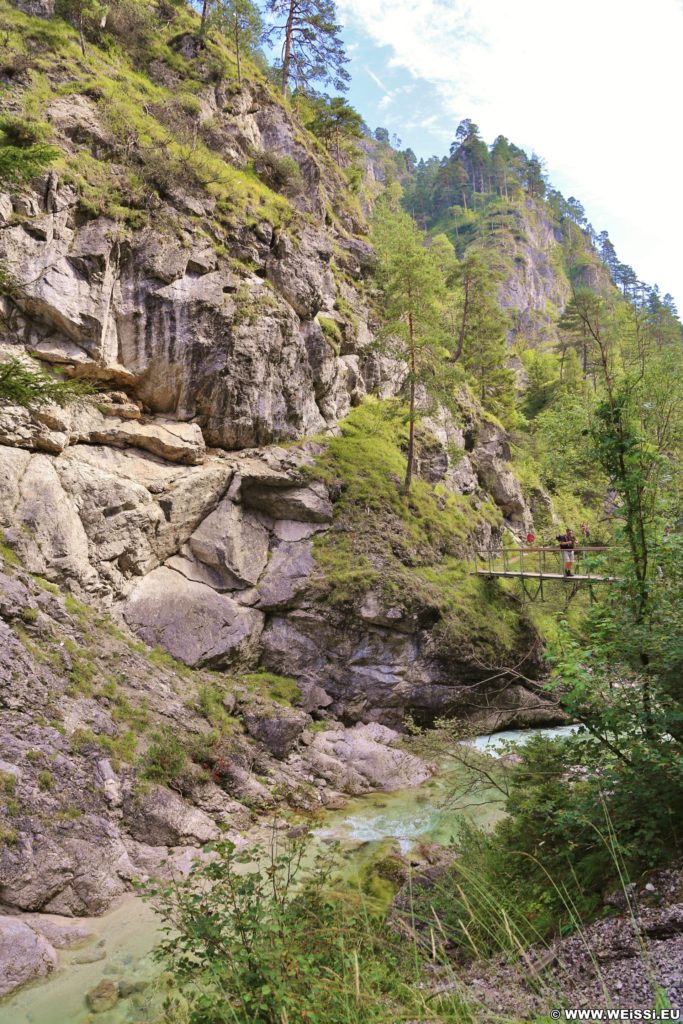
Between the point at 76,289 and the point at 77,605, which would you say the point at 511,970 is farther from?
the point at 76,289

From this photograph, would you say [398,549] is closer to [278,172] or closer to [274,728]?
[274,728]

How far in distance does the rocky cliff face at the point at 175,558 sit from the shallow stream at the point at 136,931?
668mm

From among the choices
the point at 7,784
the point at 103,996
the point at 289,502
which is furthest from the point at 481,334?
the point at 103,996

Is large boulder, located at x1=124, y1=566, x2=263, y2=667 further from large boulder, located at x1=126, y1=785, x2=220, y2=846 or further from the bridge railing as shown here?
the bridge railing

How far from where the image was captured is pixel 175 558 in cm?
1661

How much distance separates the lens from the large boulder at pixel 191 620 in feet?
48.5

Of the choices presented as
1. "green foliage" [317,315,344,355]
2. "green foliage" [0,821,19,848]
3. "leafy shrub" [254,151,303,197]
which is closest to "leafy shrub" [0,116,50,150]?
"leafy shrub" [254,151,303,197]

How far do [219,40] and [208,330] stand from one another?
21.9 meters

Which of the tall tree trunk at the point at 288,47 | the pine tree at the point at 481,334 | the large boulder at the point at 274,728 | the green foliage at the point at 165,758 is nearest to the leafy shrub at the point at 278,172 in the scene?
the tall tree trunk at the point at 288,47

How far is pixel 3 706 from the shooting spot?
31.9ft

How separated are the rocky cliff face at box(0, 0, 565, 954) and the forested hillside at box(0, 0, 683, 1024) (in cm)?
8

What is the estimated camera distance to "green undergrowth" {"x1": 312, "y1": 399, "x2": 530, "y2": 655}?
17.5 meters

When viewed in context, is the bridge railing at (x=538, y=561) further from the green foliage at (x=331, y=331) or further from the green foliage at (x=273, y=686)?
the green foliage at (x=331, y=331)

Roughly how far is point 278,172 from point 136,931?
29053mm
